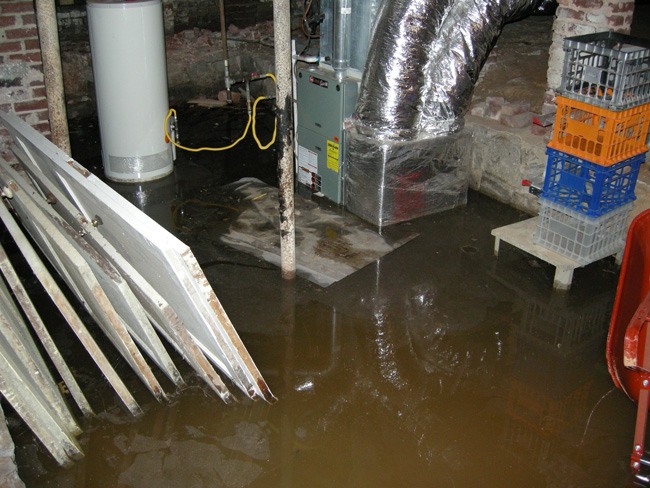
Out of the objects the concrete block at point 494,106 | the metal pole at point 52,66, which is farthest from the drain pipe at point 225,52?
the metal pole at point 52,66

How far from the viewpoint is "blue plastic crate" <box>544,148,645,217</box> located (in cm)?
320

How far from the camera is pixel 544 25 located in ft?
22.2

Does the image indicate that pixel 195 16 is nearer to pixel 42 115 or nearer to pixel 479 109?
pixel 42 115

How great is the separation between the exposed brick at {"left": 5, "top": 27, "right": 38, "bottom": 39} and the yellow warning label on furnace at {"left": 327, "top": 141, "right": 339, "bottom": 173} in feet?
6.58

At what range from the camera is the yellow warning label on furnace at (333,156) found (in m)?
4.36

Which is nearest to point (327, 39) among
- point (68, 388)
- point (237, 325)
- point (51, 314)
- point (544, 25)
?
point (237, 325)

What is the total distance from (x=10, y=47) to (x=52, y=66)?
0.66 meters

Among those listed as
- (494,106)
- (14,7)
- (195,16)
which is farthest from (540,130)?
(195,16)

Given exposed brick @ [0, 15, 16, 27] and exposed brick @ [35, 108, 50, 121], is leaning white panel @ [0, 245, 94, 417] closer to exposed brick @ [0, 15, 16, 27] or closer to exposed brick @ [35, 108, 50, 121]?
exposed brick @ [35, 108, 50, 121]

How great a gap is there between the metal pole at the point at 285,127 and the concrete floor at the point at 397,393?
203mm

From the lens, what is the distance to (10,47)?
12.6ft

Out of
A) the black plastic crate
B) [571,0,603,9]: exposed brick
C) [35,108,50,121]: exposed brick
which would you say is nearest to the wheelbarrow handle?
the black plastic crate

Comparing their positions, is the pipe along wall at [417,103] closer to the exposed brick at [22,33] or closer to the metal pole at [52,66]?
the metal pole at [52,66]

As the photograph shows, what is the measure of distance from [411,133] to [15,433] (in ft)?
9.13
